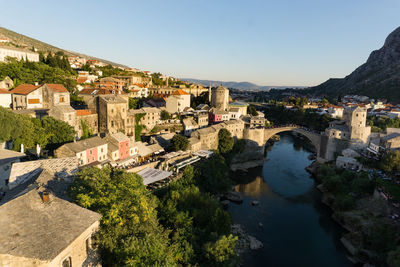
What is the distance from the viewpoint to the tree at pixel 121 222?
336 inches

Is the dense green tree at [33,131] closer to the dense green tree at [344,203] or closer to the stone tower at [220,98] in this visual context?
the dense green tree at [344,203]

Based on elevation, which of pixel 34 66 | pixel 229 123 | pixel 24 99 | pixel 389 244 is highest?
pixel 34 66

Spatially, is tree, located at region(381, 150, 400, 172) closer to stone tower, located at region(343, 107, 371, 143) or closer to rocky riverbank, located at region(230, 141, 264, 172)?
stone tower, located at region(343, 107, 371, 143)

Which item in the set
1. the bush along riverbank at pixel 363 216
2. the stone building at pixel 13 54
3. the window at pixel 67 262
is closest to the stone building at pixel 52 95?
the stone building at pixel 13 54

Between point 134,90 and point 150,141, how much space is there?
15.9 m

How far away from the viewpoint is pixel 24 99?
24.0 m

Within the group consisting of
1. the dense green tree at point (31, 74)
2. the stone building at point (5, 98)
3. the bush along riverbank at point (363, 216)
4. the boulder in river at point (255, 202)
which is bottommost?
the boulder in river at point (255, 202)

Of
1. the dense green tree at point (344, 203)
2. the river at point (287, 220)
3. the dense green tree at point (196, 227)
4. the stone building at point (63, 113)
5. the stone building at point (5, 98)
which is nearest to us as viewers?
the dense green tree at point (196, 227)

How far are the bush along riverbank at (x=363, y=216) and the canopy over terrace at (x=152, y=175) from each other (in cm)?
1481

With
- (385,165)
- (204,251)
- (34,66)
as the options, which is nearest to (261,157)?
(385,165)

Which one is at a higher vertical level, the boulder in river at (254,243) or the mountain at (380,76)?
the mountain at (380,76)

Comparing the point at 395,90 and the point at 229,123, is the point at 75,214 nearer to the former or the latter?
the point at 229,123

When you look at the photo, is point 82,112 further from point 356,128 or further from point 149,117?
point 356,128

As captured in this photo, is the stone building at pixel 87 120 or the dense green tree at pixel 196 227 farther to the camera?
the stone building at pixel 87 120
